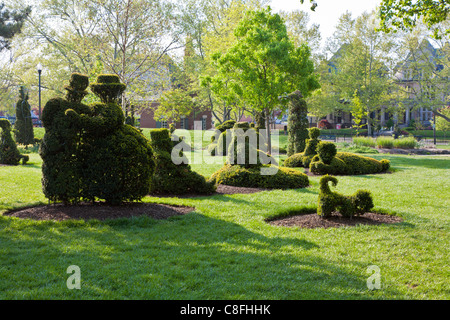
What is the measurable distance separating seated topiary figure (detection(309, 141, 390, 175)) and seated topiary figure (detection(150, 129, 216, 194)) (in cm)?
500

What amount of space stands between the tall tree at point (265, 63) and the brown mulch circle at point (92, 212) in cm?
1276

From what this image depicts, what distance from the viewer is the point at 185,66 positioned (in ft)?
116

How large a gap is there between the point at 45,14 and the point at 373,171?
97.3 feet

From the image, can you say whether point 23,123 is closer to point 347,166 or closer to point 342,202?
point 347,166

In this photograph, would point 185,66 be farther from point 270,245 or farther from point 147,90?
point 270,245

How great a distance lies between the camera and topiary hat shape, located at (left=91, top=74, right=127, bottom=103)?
782cm

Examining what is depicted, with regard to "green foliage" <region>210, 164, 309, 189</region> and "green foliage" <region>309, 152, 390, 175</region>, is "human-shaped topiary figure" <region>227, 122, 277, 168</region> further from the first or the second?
"green foliage" <region>309, 152, 390, 175</region>

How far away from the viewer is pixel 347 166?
13.7 meters

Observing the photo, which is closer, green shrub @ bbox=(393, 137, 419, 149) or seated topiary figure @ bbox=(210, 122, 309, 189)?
seated topiary figure @ bbox=(210, 122, 309, 189)

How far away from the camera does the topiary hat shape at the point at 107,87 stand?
782 cm

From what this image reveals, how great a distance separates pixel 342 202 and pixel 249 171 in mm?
4305

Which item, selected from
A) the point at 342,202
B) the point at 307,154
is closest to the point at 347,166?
the point at 307,154

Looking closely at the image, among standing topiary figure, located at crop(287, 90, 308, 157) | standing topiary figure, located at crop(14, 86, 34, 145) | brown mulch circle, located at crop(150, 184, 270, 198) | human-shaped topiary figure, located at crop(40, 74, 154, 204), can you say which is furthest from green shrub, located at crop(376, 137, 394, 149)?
standing topiary figure, located at crop(14, 86, 34, 145)
